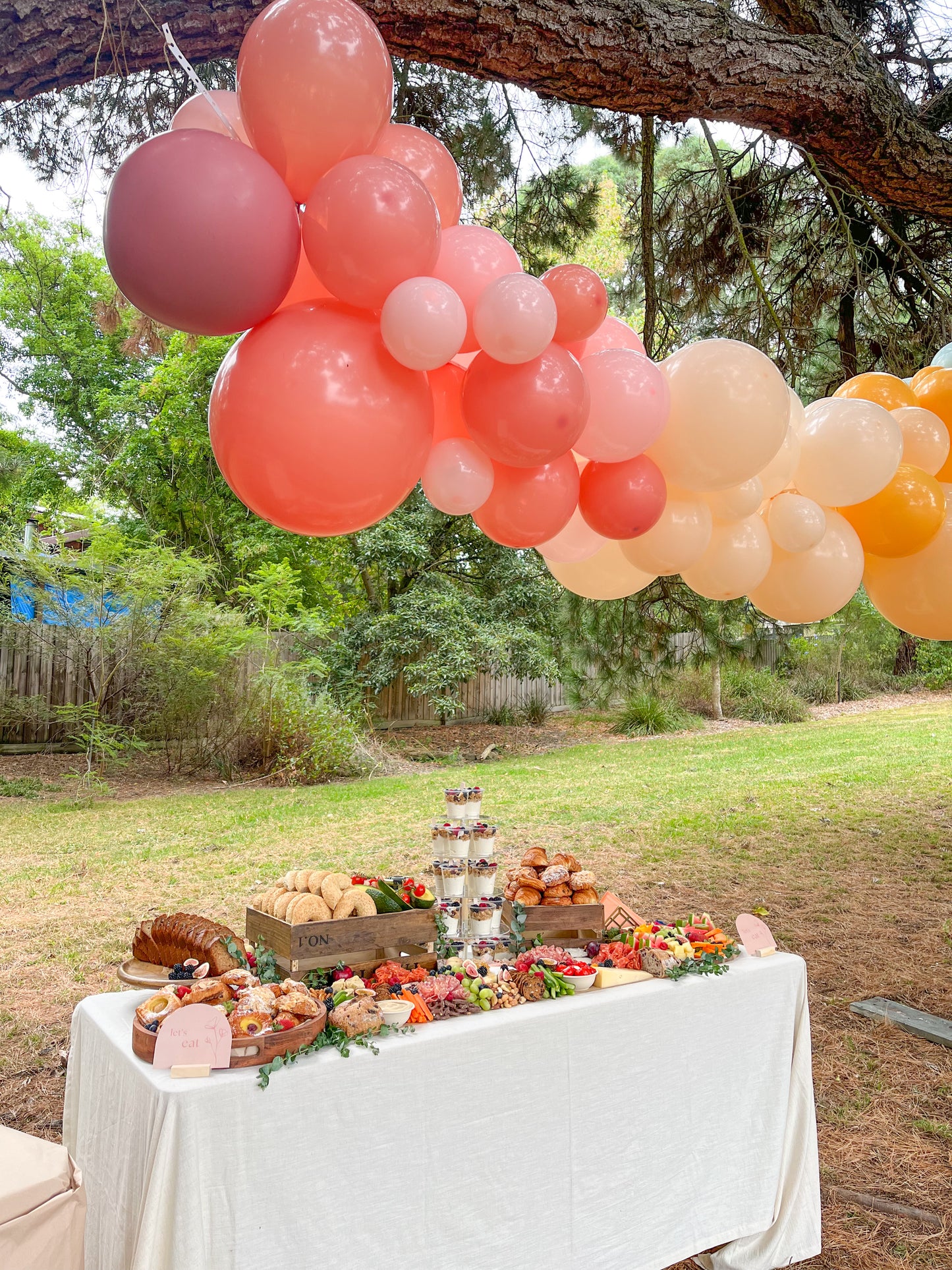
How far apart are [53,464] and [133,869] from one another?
1010 centimetres

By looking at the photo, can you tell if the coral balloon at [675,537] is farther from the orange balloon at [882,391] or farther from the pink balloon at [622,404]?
the orange balloon at [882,391]

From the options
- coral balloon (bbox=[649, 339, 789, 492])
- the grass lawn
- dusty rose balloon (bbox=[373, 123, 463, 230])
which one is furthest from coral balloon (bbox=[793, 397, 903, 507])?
the grass lawn

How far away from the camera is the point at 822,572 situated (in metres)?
2.62

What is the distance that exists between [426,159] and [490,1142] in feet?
6.76

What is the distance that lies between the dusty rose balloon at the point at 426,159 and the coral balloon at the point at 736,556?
1.11 metres

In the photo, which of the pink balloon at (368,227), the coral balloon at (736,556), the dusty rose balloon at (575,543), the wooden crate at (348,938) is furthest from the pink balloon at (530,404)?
the wooden crate at (348,938)

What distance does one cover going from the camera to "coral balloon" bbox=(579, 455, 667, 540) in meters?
2.18

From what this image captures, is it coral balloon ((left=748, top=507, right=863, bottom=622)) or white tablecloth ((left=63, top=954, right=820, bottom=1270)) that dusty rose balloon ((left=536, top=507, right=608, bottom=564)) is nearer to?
coral balloon ((left=748, top=507, right=863, bottom=622))

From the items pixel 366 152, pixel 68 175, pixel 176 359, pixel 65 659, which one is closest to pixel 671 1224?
pixel 366 152

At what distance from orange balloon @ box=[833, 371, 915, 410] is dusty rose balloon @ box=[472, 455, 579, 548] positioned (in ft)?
3.75

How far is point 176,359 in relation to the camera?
11281 mm

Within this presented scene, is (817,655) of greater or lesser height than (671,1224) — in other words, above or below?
above

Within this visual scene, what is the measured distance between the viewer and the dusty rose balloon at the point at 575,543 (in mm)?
2619

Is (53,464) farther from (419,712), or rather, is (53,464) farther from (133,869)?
(133,869)
